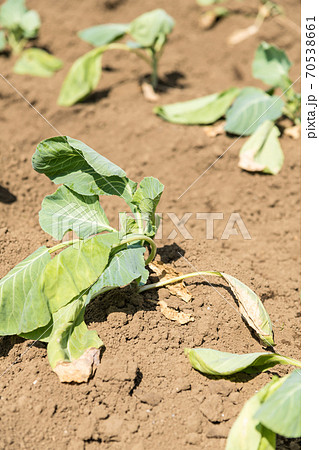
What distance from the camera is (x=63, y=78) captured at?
14.3 feet

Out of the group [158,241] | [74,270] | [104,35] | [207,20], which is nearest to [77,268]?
[74,270]

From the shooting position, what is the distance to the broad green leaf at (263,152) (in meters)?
3.44

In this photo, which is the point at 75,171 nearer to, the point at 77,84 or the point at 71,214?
the point at 71,214

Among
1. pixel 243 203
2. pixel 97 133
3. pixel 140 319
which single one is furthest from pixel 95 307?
pixel 97 133

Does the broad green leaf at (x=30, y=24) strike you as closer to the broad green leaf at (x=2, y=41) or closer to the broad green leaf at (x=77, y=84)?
the broad green leaf at (x=2, y=41)

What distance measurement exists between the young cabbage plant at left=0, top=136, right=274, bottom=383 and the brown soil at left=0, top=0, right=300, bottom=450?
0.31ft

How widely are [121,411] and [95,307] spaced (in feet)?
1.67

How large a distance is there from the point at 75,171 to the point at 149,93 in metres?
1.96

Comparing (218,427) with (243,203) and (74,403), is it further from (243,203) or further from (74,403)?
(243,203)

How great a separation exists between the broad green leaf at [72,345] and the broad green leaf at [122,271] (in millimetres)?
104

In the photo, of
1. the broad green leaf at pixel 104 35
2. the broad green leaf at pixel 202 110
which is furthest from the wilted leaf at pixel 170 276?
the broad green leaf at pixel 104 35

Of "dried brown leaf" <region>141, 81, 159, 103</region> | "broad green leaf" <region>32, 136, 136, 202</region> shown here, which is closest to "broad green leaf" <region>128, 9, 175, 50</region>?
"dried brown leaf" <region>141, 81, 159, 103</region>

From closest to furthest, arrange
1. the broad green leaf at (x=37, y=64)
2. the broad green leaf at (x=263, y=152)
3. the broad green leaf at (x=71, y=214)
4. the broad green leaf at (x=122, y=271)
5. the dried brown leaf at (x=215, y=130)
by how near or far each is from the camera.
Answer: the broad green leaf at (x=122, y=271) < the broad green leaf at (x=71, y=214) < the broad green leaf at (x=263, y=152) < the dried brown leaf at (x=215, y=130) < the broad green leaf at (x=37, y=64)

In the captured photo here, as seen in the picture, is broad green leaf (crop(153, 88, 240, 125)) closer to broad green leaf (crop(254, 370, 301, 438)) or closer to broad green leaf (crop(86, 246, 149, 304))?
broad green leaf (crop(86, 246, 149, 304))
